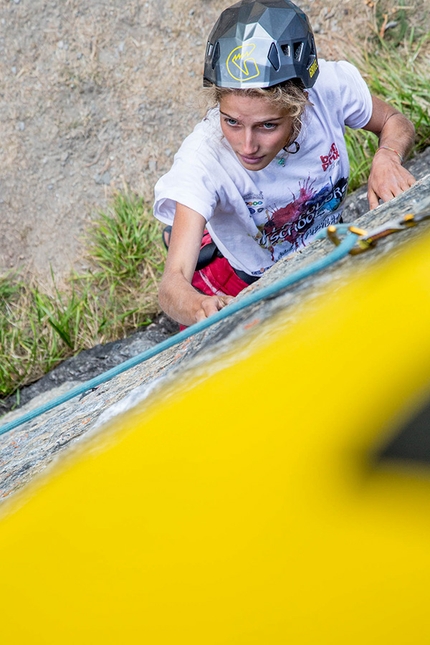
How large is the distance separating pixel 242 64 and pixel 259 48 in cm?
8

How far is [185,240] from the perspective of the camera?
200 cm

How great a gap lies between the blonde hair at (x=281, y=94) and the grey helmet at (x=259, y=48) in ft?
0.08

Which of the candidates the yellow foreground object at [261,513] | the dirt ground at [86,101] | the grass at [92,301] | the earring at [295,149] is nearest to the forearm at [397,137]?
the earring at [295,149]

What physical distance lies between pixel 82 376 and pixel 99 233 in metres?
1.07

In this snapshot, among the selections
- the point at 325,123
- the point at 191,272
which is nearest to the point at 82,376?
the point at 191,272

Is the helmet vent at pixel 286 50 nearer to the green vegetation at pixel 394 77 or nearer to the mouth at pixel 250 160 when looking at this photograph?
the mouth at pixel 250 160

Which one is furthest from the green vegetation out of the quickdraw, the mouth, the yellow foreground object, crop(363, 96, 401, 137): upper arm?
the yellow foreground object

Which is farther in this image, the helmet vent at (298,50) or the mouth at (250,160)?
the mouth at (250,160)

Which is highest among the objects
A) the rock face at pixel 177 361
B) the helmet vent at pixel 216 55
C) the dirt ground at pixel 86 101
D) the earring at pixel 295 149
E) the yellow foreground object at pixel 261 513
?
the dirt ground at pixel 86 101

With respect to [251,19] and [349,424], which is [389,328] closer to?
[349,424]

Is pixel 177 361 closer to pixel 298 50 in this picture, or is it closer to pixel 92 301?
pixel 298 50

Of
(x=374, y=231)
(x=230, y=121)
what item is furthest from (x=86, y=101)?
(x=374, y=231)

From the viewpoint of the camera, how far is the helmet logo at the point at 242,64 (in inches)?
71.6

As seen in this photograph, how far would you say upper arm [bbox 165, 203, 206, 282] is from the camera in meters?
1.98
